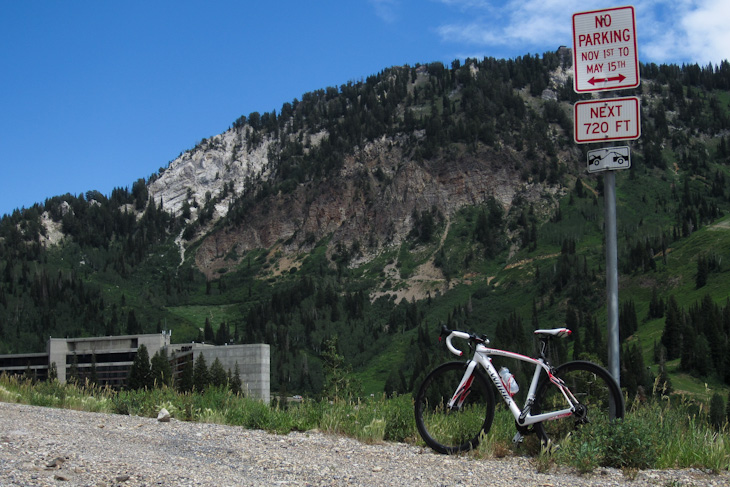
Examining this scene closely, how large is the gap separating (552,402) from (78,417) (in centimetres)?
768

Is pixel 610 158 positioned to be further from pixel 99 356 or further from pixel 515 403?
pixel 99 356

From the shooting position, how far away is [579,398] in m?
8.78

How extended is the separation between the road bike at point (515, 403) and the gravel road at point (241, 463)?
40cm

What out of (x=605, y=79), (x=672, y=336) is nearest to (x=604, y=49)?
(x=605, y=79)

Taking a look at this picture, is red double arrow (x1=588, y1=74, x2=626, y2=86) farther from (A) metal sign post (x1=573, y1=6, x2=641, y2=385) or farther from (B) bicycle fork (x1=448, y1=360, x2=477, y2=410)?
(B) bicycle fork (x1=448, y1=360, x2=477, y2=410)

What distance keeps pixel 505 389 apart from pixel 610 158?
10.7ft

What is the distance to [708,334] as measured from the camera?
5571 inches

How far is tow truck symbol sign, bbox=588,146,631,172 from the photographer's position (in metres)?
9.39

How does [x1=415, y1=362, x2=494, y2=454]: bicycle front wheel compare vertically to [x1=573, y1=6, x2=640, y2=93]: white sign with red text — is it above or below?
below

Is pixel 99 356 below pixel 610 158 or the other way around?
below

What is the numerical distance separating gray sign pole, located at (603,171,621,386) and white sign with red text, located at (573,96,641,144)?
0.53m

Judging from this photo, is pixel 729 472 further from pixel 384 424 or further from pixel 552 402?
pixel 384 424

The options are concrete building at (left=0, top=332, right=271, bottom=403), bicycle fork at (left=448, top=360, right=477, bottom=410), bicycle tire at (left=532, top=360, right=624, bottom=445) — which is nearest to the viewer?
bicycle tire at (left=532, top=360, right=624, bottom=445)

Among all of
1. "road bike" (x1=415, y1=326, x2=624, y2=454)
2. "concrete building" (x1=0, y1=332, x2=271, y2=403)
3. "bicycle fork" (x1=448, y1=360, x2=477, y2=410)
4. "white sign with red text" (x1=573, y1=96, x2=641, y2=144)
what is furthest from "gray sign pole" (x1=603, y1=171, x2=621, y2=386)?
"concrete building" (x1=0, y1=332, x2=271, y2=403)
